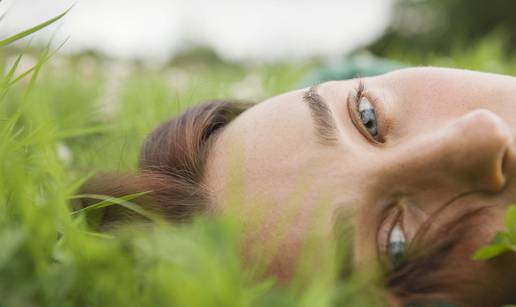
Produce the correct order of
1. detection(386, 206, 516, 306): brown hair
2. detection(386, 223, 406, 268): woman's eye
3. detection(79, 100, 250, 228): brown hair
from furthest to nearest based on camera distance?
detection(79, 100, 250, 228): brown hair, detection(386, 223, 406, 268): woman's eye, detection(386, 206, 516, 306): brown hair

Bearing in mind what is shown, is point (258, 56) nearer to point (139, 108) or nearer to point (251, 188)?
point (139, 108)

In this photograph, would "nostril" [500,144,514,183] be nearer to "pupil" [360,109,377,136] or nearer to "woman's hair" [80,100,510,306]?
"woman's hair" [80,100,510,306]

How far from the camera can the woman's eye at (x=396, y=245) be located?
3.75ft

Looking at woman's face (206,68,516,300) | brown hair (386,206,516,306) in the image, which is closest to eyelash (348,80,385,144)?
woman's face (206,68,516,300)

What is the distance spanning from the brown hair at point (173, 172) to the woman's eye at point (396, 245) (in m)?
0.48

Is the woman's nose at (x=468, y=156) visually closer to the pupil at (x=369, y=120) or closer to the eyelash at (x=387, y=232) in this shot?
the eyelash at (x=387, y=232)

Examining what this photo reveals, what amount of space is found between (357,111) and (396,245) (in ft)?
1.38

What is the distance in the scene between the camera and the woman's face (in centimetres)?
110

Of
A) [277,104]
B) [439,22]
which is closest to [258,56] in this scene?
[277,104]

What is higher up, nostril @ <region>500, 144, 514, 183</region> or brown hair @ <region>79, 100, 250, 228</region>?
brown hair @ <region>79, 100, 250, 228</region>

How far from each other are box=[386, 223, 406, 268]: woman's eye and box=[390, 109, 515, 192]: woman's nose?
13 centimetres

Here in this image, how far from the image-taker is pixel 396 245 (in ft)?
3.76

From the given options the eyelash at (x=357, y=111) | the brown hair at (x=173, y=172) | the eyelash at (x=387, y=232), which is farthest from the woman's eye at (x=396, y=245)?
the brown hair at (x=173, y=172)

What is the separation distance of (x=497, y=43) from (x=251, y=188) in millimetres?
3360
